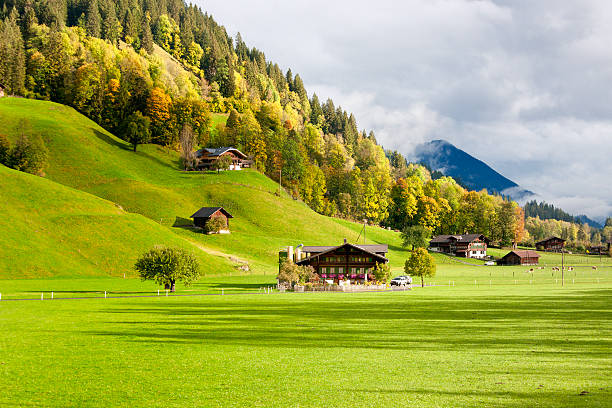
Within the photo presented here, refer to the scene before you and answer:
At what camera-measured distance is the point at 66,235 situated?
96.8m

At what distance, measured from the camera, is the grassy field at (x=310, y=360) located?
15055mm

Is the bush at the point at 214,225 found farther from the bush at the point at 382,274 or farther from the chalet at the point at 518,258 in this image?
the chalet at the point at 518,258

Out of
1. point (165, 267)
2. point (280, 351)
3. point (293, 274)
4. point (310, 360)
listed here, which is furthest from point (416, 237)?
point (310, 360)

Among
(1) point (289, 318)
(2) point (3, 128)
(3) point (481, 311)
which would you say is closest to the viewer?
(1) point (289, 318)

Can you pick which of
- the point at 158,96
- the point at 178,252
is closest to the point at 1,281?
the point at 178,252

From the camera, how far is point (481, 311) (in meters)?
40.5

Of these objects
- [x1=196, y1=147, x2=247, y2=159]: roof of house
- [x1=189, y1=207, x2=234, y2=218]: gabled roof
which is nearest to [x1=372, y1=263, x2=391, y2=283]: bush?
[x1=189, y1=207, x2=234, y2=218]: gabled roof

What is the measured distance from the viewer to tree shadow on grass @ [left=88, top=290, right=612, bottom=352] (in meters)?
24.2

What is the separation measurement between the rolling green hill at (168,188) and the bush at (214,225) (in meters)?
2.08

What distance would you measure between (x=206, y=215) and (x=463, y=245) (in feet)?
314

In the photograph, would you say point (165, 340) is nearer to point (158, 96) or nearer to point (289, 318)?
point (289, 318)

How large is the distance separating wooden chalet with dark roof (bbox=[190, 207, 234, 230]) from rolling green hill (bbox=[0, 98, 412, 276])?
4.17m

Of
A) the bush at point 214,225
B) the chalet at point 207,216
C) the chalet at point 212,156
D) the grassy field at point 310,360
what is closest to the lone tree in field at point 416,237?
the chalet at point 207,216

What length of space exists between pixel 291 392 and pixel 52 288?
63.2 m
